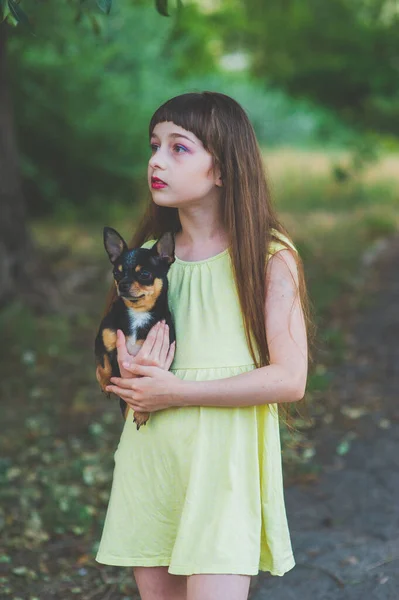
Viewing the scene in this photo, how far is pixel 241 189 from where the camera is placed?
231cm

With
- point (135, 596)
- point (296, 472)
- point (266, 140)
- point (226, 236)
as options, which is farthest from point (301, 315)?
point (266, 140)

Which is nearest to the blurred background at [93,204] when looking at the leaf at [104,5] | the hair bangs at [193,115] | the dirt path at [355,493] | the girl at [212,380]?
the leaf at [104,5]

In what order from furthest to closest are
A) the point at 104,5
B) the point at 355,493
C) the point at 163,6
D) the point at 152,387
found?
the point at 355,493, the point at 163,6, the point at 104,5, the point at 152,387

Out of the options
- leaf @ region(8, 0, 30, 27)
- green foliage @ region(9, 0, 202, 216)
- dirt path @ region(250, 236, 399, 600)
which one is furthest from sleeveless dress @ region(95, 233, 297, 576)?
green foliage @ region(9, 0, 202, 216)

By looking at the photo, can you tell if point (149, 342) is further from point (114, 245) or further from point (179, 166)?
point (179, 166)

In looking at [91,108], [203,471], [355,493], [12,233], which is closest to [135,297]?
[203,471]

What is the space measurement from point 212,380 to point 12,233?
5.33m

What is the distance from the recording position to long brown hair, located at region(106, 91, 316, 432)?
2.28 m

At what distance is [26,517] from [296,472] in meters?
1.52

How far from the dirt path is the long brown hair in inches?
64.0

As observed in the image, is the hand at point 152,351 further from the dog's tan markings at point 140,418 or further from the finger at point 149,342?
the dog's tan markings at point 140,418

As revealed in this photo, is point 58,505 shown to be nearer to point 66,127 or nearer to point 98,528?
point 98,528

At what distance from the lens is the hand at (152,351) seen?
2.24m

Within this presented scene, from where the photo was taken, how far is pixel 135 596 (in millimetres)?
3654
